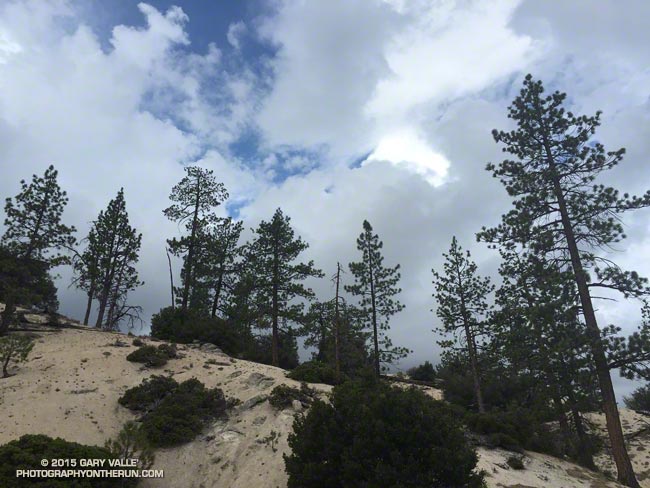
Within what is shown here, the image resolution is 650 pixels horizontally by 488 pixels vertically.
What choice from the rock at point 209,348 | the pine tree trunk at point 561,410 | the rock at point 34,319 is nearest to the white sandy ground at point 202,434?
the pine tree trunk at point 561,410

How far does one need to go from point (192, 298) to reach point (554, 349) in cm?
3337

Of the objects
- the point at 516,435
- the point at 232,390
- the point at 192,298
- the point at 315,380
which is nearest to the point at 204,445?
the point at 232,390

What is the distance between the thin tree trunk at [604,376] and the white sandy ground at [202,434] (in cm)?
101

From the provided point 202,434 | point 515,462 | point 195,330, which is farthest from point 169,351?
point 515,462

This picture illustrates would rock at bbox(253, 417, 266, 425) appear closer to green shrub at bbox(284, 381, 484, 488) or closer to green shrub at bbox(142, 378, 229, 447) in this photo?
green shrub at bbox(142, 378, 229, 447)

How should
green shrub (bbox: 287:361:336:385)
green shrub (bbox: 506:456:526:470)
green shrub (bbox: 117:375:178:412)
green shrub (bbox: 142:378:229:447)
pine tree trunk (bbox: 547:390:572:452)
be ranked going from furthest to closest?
green shrub (bbox: 287:361:336:385) → pine tree trunk (bbox: 547:390:572:452) → green shrub (bbox: 117:375:178:412) → green shrub (bbox: 142:378:229:447) → green shrub (bbox: 506:456:526:470)

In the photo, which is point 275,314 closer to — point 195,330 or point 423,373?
point 195,330

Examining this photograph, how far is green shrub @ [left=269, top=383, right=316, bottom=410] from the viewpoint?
17.2 meters

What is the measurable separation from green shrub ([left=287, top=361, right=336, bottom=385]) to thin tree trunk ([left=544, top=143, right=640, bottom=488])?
1186cm

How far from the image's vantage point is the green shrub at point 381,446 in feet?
30.7

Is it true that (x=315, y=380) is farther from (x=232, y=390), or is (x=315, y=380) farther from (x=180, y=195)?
(x=180, y=195)

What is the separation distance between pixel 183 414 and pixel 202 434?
1.19 metres

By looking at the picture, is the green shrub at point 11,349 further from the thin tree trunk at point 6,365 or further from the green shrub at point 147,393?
the green shrub at point 147,393

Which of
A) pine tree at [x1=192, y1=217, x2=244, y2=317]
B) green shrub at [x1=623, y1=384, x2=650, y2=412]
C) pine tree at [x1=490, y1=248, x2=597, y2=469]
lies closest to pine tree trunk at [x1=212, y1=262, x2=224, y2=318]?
pine tree at [x1=192, y1=217, x2=244, y2=317]
